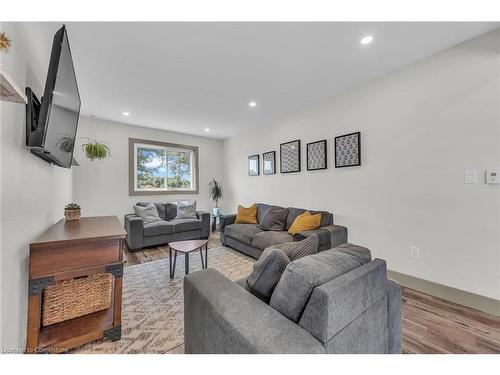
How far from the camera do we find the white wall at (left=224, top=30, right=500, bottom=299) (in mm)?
1890

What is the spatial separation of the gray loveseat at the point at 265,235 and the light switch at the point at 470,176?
135 centimetres

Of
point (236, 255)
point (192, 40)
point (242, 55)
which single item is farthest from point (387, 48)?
point (236, 255)

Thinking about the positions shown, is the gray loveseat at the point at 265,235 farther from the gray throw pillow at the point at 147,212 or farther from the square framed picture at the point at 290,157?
the gray throw pillow at the point at 147,212

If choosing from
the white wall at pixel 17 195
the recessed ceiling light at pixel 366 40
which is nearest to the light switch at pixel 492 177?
the recessed ceiling light at pixel 366 40

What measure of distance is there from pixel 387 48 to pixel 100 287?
133 inches

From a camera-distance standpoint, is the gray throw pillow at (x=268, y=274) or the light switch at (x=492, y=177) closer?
the gray throw pillow at (x=268, y=274)

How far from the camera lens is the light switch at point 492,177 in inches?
72.0

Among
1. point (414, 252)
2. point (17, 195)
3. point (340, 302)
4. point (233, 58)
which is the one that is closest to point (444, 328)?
point (414, 252)

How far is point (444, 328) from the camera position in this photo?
1.66 meters

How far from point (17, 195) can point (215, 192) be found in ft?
13.8

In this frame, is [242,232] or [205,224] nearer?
[242,232]

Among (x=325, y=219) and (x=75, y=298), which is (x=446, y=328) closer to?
(x=325, y=219)

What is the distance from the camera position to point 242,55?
213 cm

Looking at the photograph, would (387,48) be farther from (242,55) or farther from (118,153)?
(118,153)
